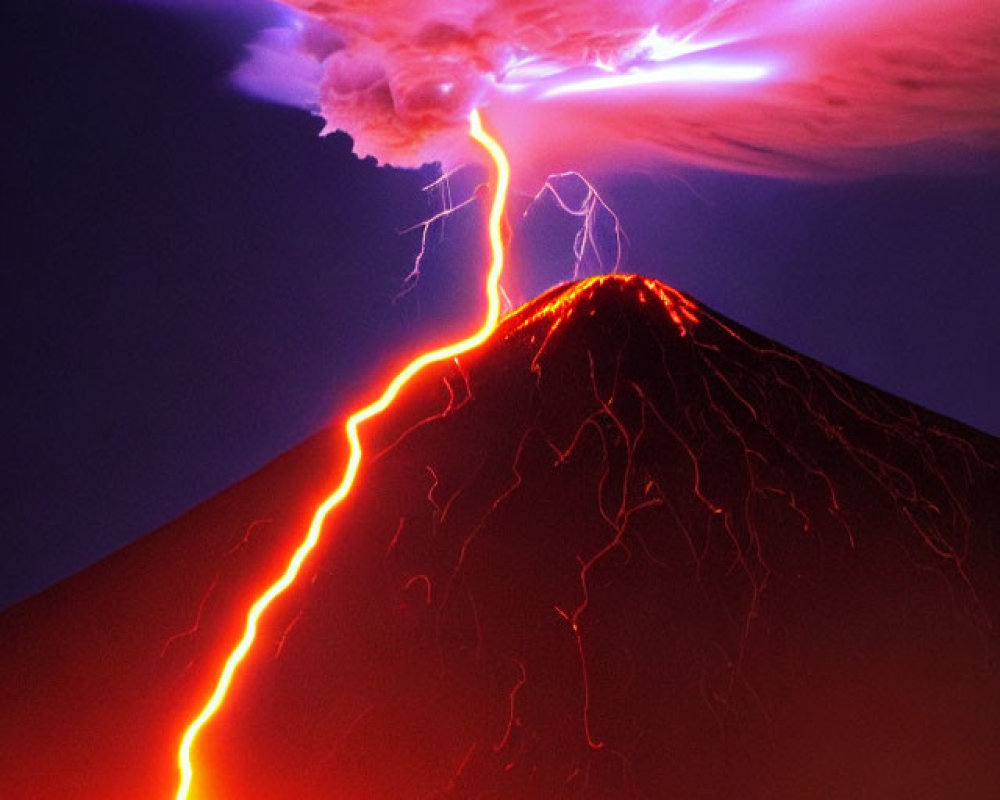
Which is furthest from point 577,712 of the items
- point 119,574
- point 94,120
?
point 94,120

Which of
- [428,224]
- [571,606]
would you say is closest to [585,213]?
[428,224]

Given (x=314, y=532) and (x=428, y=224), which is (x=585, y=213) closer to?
(x=428, y=224)

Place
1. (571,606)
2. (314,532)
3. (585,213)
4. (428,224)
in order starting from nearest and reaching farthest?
1. (571,606)
2. (314,532)
3. (428,224)
4. (585,213)

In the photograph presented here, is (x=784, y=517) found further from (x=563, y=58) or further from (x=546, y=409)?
(x=563, y=58)

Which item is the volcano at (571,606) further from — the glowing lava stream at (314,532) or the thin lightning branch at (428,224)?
the thin lightning branch at (428,224)

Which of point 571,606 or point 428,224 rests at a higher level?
point 428,224

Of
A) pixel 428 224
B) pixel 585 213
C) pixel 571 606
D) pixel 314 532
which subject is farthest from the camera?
pixel 585 213

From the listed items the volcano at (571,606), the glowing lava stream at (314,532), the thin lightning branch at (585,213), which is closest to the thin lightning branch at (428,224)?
the glowing lava stream at (314,532)

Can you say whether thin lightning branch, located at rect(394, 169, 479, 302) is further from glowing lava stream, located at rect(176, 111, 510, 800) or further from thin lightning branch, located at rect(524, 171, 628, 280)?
thin lightning branch, located at rect(524, 171, 628, 280)
